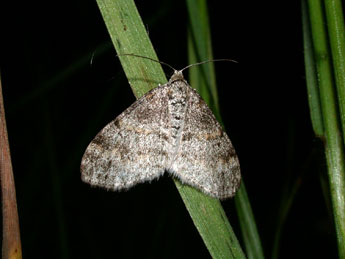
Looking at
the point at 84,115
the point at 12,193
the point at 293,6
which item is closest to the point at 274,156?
the point at 293,6

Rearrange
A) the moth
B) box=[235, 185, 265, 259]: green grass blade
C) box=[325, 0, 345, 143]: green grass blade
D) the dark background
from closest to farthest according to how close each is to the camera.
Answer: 1. box=[325, 0, 345, 143]: green grass blade
2. box=[235, 185, 265, 259]: green grass blade
3. the moth
4. the dark background

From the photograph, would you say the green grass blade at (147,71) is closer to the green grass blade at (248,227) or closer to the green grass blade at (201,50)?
the green grass blade at (248,227)

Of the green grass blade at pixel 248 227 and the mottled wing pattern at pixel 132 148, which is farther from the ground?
the mottled wing pattern at pixel 132 148

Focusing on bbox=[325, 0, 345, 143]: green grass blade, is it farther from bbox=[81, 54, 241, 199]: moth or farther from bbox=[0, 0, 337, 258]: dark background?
bbox=[0, 0, 337, 258]: dark background

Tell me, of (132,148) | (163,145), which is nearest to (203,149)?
(163,145)

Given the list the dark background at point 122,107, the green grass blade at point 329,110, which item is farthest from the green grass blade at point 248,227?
the dark background at point 122,107

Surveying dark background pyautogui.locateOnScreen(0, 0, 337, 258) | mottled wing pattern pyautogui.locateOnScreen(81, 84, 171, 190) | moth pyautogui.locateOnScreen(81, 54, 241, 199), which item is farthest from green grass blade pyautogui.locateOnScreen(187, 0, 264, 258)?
dark background pyautogui.locateOnScreen(0, 0, 337, 258)
